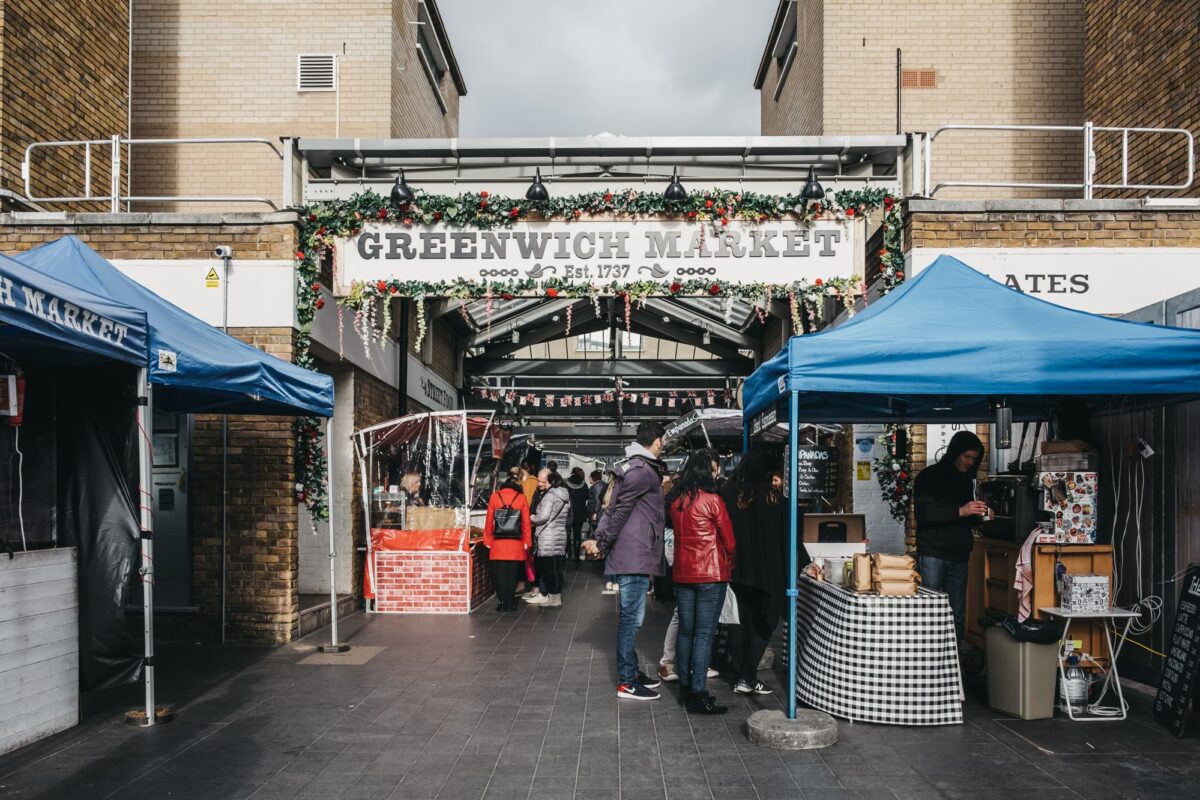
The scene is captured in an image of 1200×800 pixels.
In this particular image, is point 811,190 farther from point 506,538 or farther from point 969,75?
point 969,75

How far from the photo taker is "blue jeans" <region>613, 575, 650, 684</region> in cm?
663

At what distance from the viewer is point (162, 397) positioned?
318 inches

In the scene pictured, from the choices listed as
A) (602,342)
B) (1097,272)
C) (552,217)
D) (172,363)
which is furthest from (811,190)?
(602,342)

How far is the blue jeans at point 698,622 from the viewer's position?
21.0 ft

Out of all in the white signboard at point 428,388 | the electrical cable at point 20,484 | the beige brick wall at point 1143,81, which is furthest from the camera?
the white signboard at point 428,388

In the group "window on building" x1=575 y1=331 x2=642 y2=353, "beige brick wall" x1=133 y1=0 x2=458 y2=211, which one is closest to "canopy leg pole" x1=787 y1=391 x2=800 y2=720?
"beige brick wall" x1=133 y1=0 x2=458 y2=211

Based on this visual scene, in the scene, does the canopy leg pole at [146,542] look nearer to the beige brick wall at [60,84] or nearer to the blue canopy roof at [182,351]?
the blue canopy roof at [182,351]

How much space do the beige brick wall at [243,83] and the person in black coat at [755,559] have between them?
10263mm

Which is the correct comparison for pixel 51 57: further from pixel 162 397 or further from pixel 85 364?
pixel 85 364

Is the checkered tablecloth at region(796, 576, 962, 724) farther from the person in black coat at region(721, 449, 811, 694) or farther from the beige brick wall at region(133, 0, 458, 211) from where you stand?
the beige brick wall at region(133, 0, 458, 211)

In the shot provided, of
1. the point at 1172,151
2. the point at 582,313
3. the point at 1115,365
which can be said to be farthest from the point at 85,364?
the point at 582,313

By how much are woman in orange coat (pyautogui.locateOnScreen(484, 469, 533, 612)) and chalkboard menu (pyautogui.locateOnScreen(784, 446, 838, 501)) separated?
3.33m

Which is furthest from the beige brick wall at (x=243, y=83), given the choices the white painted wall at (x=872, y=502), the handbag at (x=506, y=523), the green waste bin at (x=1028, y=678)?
the green waste bin at (x=1028, y=678)

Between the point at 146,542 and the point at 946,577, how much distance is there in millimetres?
5688
